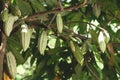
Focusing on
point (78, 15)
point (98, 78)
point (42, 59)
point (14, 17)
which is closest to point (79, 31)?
point (78, 15)

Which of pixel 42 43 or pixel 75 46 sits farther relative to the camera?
pixel 75 46

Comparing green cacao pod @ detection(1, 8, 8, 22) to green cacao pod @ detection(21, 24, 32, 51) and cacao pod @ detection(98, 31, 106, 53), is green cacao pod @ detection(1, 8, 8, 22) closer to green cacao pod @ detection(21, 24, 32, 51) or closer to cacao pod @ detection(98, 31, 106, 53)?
green cacao pod @ detection(21, 24, 32, 51)

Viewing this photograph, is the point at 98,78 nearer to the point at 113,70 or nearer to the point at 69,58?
the point at 113,70

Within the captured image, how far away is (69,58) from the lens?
1.34 m

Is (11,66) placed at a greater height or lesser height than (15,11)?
lesser

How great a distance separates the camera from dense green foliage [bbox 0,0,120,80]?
0.99m

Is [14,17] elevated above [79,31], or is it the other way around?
[14,17]

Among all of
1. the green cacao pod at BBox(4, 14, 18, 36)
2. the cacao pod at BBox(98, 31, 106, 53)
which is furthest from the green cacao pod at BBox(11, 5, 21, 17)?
the cacao pod at BBox(98, 31, 106, 53)

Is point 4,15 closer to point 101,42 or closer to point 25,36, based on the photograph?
point 25,36

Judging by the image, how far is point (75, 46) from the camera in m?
0.97

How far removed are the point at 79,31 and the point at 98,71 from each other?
250 mm

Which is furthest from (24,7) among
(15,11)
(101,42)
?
(101,42)

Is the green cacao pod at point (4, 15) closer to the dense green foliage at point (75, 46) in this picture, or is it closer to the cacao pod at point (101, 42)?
the dense green foliage at point (75, 46)

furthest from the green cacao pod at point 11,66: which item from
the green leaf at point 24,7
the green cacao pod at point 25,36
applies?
the green leaf at point 24,7
